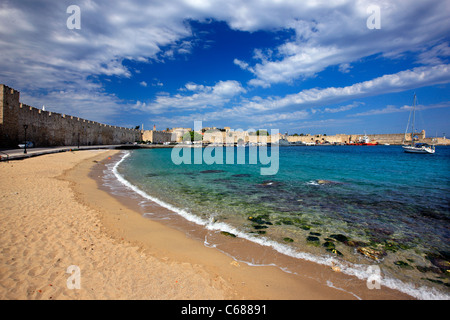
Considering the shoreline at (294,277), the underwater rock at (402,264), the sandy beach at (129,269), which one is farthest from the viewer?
the underwater rock at (402,264)

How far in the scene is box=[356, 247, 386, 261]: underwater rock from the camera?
174 inches

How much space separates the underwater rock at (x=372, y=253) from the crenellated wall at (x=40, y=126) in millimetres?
31534

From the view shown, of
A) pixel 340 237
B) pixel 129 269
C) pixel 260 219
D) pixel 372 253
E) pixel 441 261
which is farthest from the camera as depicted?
pixel 260 219

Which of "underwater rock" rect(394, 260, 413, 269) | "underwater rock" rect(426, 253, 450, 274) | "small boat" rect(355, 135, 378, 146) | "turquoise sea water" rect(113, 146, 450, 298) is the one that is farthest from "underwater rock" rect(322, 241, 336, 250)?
"small boat" rect(355, 135, 378, 146)

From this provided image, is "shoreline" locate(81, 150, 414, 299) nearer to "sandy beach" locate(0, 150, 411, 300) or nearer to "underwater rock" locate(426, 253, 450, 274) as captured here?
"sandy beach" locate(0, 150, 411, 300)

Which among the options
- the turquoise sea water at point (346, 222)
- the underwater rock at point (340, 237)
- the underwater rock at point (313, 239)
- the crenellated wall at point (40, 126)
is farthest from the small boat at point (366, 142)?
the underwater rock at point (313, 239)

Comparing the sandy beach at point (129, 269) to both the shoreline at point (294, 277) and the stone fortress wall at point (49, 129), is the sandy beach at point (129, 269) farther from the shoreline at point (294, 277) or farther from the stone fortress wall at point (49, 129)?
the stone fortress wall at point (49, 129)

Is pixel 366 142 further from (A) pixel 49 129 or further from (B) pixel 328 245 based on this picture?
(A) pixel 49 129

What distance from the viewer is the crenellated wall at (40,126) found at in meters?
22.1

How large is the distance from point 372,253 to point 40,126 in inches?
1553

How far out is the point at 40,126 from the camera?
29.5 meters

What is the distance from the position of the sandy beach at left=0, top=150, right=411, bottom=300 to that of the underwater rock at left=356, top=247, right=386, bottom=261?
3.78 feet

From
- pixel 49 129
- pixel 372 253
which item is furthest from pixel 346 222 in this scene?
pixel 49 129
